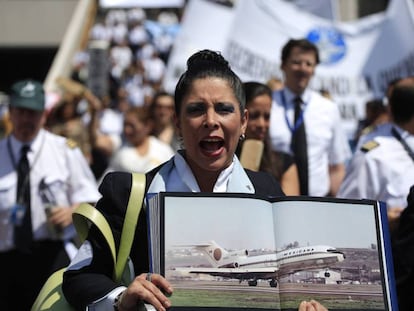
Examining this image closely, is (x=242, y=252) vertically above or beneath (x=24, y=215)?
beneath

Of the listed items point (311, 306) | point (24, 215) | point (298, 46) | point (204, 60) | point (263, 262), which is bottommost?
point (311, 306)

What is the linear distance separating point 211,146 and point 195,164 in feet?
0.34

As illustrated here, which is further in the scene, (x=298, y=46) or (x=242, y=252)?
(x=298, y=46)

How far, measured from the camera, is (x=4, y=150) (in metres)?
6.43

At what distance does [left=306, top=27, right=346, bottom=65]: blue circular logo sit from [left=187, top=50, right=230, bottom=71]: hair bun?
23.2 ft

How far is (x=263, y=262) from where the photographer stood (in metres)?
3.03

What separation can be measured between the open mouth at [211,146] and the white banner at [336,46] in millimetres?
6525

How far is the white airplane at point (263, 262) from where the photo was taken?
118 inches

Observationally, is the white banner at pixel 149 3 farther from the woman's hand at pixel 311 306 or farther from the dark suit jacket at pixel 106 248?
the woman's hand at pixel 311 306

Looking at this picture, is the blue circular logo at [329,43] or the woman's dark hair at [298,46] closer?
the woman's dark hair at [298,46]

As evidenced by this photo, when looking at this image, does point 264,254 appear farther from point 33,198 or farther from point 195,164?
point 33,198

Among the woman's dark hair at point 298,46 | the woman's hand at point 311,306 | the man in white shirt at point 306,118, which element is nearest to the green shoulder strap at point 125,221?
the woman's hand at point 311,306

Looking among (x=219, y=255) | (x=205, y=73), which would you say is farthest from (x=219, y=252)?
(x=205, y=73)

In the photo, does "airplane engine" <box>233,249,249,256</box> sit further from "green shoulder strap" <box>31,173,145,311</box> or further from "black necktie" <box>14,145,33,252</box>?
"black necktie" <box>14,145,33,252</box>
